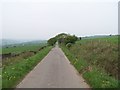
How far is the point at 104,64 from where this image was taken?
19.5 m

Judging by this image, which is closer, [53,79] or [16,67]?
[53,79]

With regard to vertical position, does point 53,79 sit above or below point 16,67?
below

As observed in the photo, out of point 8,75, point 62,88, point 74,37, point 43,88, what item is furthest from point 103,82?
point 74,37

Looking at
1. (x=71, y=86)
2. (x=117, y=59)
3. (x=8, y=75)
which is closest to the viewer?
(x=71, y=86)

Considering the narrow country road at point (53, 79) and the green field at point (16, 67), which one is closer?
the narrow country road at point (53, 79)

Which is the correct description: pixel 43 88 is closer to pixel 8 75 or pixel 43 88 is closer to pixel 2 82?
pixel 2 82

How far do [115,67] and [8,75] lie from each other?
6417 mm

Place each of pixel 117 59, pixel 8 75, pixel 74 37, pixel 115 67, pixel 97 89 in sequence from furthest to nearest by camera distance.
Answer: pixel 74 37, pixel 117 59, pixel 115 67, pixel 8 75, pixel 97 89

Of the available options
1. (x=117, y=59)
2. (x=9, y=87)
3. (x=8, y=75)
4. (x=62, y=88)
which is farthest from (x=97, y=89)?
(x=117, y=59)

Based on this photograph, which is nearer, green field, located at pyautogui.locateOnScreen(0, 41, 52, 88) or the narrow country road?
the narrow country road

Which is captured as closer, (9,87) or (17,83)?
(9,87)

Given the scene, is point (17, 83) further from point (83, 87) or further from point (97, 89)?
point (97, 89)

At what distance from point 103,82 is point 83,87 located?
937 millimetres

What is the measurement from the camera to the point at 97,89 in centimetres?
1138
